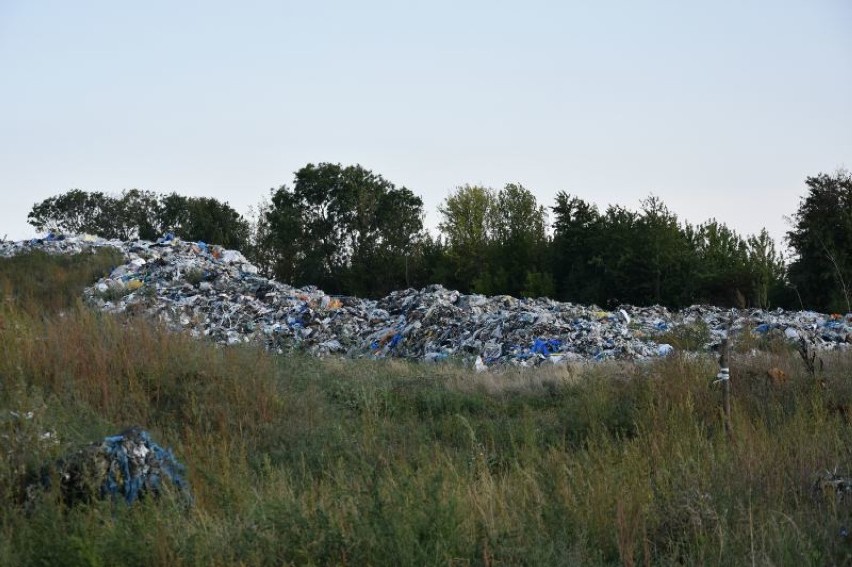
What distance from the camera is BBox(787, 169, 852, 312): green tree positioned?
27.7m

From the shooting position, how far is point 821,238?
91.6ft

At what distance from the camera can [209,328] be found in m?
16.9

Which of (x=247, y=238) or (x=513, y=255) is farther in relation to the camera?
(x=247, y=238)

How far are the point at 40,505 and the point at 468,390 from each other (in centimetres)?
559

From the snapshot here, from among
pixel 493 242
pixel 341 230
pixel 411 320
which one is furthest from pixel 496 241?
pixel 411 320

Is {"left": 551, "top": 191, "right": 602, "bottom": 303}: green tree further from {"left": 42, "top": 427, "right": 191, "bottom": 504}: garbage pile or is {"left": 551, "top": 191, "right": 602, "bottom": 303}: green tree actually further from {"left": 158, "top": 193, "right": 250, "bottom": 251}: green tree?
{"left": 42, "top": 427, "right": 191, "bottom": 504}: garbage pile

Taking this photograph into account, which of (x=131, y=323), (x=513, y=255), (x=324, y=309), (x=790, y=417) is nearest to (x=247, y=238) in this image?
(x=513, y=255)

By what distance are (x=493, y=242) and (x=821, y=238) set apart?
1774 cm

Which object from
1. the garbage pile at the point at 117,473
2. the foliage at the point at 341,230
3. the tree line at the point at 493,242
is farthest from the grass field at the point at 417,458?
the foliage at the point at 341,230

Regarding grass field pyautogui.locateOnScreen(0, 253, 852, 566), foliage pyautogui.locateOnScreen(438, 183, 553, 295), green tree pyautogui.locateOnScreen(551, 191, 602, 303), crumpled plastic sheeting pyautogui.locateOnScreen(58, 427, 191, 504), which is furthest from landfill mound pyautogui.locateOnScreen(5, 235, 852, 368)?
foliage pyautogui.locateOnScreen(438, 183, 553, 295)

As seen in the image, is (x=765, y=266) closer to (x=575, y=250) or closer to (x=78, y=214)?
(x=575, y=250)

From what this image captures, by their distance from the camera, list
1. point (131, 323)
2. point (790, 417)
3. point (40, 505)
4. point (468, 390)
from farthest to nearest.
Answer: point (468, 390) → point (131, 323) → point (790, 417) → point (40, 505)

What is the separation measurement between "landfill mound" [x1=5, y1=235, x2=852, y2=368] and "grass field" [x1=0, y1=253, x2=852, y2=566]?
3013mm

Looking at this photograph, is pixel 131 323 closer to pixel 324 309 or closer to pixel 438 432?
pixel 438 432
